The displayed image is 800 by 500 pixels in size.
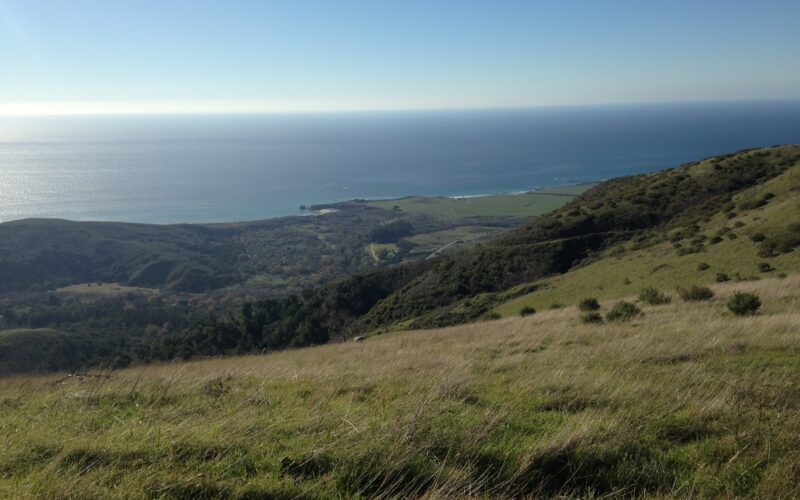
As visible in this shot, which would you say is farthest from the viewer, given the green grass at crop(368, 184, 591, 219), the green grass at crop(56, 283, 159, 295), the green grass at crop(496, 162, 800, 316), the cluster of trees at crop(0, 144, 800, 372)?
the green grass at crop(368, 184, 591, 219)

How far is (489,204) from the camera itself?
13112 centimetres

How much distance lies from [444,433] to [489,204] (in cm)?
12977

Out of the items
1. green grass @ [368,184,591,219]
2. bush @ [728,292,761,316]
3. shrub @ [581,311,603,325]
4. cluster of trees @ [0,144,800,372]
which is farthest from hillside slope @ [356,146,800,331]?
green grass @ [368,184,591,219]

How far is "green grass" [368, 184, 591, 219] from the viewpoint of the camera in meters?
120

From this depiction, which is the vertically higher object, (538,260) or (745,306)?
(745,306)

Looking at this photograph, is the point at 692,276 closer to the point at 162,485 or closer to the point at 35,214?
the point at 162,485

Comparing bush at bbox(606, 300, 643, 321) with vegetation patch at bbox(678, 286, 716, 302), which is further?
vegetation patch at bbox(678, 286, 716, 302)

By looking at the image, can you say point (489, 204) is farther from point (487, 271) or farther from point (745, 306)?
point (745, 306)

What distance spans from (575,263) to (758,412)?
32082 millimetres

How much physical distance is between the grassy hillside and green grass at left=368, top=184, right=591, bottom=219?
111 m

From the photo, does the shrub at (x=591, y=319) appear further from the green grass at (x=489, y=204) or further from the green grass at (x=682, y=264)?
the green grass at (x=489, y=204)

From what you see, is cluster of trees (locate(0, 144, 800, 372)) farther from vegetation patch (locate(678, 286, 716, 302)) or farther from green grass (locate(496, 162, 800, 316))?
vegetation patch (locate(678, 286, 716, 302))

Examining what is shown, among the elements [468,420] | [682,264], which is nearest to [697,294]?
[682,264]

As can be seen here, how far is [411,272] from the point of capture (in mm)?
50750
